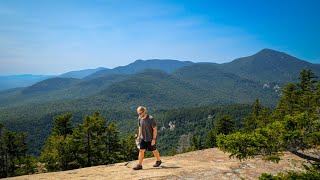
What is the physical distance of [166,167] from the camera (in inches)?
480

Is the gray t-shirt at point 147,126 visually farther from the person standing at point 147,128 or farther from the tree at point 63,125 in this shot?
the tree at point 63,125

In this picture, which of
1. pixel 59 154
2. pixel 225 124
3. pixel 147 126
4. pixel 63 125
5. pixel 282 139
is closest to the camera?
pixel 282 139

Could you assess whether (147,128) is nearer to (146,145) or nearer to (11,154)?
(146,145)

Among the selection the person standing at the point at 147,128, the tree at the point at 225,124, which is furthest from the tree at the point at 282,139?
the tree at the point at 225,124

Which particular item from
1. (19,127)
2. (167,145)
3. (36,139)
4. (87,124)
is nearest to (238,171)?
(87,124)

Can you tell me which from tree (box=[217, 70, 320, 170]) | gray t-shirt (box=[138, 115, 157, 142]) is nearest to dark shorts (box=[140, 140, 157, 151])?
gray t-shirt (box=[138, 115, 157, 142])

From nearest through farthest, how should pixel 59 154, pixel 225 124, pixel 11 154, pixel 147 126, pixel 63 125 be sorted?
pixel 147 126 < pixel 59 154 < pixel 63 125 < pixel 11 154 < pixel 225 124

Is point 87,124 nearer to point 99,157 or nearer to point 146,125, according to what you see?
point 99,157

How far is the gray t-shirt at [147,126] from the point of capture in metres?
11.3

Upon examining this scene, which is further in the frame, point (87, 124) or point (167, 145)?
point (167, 145)

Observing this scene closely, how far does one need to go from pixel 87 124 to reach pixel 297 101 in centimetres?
2983

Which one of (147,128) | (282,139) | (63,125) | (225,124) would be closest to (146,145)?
(147,128)

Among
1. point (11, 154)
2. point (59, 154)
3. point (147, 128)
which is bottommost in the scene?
point (11, 154)

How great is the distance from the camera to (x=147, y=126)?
36.9ft
